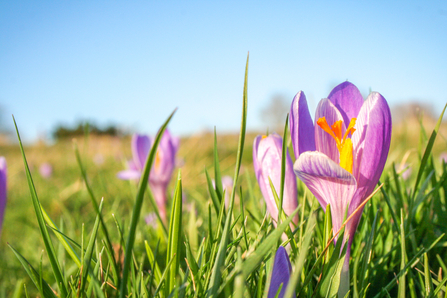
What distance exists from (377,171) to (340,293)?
0.20 metres

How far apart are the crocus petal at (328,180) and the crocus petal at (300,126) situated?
0.05 meters

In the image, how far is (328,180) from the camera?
47 centimetres

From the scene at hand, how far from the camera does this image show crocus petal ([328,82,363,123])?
530 millimetres

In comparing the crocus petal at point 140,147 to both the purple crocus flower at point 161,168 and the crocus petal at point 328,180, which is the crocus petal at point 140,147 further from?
the crocus petal at point 328,180

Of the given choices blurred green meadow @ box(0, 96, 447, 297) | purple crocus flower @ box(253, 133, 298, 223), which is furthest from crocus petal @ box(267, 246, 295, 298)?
purple crocus flower @ box(253, 133, 298, 223)

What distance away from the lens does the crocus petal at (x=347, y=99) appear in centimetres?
53

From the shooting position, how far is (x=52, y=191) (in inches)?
114

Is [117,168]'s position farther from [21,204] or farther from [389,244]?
[389,244]

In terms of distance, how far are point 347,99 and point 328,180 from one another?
164 millimetres

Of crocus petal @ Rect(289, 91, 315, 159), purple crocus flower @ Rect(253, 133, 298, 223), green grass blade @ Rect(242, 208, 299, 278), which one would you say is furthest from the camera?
purple crocus flower @ Rect(253, 133, 298, 223)

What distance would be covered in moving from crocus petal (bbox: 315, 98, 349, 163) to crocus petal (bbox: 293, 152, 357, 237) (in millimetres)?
68

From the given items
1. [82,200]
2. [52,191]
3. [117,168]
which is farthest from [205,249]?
[117,168]

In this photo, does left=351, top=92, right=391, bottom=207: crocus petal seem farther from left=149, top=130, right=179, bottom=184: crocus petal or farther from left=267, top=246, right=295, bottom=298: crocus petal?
left=149, top=130, right=179, bottom=184: crocus petal

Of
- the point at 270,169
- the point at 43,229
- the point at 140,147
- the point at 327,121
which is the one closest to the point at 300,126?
the point at 327,121
